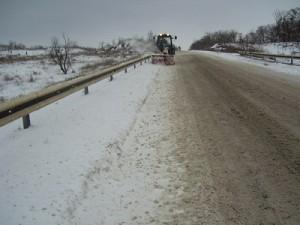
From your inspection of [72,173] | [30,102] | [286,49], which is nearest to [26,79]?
[30,102]

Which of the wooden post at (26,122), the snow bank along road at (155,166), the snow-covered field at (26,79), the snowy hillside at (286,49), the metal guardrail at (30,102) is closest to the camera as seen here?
the snow bank along road at (155,166)

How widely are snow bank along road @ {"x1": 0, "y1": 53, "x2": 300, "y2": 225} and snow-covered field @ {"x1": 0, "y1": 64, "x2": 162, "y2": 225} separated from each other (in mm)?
14

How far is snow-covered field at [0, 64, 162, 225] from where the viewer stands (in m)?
3.22

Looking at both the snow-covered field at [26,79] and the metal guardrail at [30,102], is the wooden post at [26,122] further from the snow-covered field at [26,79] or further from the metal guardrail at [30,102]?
the snow-covered field at [26,79]

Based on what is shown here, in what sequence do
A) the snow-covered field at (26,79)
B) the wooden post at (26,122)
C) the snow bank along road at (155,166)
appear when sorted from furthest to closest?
the snow-covered field at (26,79) → the wooden post at (26,122) → the snow bank along road at (155,166)

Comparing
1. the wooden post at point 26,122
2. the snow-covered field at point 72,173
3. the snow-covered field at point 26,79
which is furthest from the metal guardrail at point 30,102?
the snow-covered field at point 26,79

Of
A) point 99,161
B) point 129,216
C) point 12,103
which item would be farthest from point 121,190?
point 12,103

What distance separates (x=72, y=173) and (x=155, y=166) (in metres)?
1.26

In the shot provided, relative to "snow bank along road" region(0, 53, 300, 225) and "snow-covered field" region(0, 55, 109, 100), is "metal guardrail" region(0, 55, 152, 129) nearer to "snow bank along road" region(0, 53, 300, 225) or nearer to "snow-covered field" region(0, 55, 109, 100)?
"snow bank along road" region(0, 53, 300, 225)

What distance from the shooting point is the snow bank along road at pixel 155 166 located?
3207mm

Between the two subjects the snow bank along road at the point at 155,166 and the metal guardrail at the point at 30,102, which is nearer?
the snow bank along road at the point at 155,166

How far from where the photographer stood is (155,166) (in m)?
4.35

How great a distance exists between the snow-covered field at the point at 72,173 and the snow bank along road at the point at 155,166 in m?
0.01

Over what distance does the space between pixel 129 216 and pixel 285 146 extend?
10.4 feet
